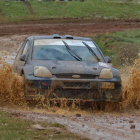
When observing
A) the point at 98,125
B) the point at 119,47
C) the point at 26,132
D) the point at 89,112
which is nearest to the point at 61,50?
the point at 89,112

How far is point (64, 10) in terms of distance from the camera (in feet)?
134

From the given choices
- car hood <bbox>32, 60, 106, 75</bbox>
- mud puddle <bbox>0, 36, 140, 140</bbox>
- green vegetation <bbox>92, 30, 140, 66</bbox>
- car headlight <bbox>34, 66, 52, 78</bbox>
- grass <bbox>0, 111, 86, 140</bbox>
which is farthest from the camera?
green vegetation <bbox>92, 30, 140, 66</bbox>

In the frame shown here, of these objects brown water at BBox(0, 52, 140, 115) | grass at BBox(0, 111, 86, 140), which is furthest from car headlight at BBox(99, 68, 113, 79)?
grass at BBox(0, 111, 86, 140)

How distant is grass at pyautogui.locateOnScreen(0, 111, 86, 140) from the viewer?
16.2ft

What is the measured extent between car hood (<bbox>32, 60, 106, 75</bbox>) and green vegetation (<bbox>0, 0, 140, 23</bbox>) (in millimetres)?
26910

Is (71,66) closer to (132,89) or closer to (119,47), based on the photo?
(132,89)

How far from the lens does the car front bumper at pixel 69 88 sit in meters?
7.26

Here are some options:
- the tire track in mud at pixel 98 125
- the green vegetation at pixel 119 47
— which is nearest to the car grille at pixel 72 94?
the tire track in mud at pixel 98 125

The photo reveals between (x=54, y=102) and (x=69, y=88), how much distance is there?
1.14ft

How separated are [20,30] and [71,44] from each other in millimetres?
18819

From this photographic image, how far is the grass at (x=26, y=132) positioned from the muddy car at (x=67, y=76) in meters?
1.42

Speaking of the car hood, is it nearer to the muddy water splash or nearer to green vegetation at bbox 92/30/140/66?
the muddy water splash

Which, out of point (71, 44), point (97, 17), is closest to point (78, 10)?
point (97, 17)

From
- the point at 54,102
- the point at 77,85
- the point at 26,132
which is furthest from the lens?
the point at 77,85
